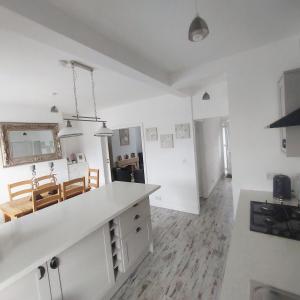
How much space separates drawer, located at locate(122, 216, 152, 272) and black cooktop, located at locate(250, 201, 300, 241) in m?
1.27

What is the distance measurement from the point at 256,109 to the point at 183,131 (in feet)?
5.38

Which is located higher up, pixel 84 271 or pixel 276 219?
pixel 276 219

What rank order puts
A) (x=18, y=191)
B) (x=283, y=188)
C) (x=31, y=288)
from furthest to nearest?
(x=18, y=191) < (x=283, y=188) < (x=31, y=288)

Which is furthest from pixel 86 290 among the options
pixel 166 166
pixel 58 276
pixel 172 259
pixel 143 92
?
pixel 143 92

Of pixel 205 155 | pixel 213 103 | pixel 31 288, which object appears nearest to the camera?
pixel 31 288

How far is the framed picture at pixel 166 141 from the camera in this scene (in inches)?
147

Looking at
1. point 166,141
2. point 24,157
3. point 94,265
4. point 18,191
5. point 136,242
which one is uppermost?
point 166,141

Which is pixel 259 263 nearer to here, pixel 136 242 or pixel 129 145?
pixel 136 242

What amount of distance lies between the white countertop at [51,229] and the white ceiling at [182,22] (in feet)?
5.30

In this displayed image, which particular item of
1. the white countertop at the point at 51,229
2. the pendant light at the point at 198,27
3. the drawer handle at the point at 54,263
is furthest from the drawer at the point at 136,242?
the pendant light at the point at 198,27

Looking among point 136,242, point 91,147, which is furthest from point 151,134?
point 136,242

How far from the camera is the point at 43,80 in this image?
8.00 ft

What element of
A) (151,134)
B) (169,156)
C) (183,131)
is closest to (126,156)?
(151,134)

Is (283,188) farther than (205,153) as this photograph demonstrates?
No
